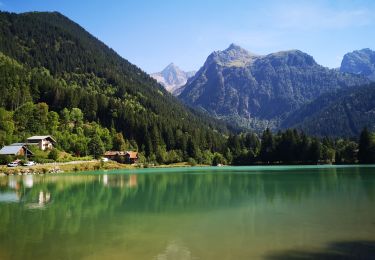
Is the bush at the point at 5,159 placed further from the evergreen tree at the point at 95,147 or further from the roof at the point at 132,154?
the roof at the point at 132,154

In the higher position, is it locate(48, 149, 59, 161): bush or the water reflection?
locate(48, 149, 59, 161): bush

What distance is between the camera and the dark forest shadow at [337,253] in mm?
16094

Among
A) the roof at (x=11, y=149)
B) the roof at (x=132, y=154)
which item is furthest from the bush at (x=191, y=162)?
the roof at (x=11, y=149)

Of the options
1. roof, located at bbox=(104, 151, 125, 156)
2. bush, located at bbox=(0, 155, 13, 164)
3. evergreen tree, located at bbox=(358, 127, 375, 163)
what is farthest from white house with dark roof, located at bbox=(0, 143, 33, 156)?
evergreen tree, located at bbox=(358, 127, 375, 163)

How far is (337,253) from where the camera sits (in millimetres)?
16547

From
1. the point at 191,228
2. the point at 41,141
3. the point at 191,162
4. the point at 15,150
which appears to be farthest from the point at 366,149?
the point at 191,228

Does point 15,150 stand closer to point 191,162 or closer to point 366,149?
point 191,162

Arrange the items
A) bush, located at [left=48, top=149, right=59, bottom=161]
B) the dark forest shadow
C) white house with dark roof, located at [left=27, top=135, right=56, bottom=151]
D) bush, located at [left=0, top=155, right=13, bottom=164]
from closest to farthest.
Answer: the dark forest shadow
bush, located at [left=0, top=155, right=13, bottom=164]
bush, located at [left=48, top=149, right=59, bottom=161]
white house with dark roof, located at [left=27, top=135, right=56, bottom=151]

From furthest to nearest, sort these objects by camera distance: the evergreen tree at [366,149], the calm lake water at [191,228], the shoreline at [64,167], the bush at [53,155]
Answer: the evergreen tree at [366,149], the bush at [53,155], the shoreline at [64,167], the calm lake water at [191,228]

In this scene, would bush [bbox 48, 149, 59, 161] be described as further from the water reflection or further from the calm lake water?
the calm lake water

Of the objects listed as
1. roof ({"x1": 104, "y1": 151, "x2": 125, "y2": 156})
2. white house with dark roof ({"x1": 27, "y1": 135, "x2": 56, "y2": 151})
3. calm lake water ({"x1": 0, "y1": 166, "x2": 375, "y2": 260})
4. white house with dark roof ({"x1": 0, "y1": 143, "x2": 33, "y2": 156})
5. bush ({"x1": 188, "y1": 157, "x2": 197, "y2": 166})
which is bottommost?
calm lake water ({"x1": 0, "y1": 166, "x2": 375, "y2": 260})

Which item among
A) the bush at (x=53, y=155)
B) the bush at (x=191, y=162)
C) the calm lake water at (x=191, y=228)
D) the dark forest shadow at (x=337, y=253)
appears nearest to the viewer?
the dark forest shadow at (x=337, y=253)

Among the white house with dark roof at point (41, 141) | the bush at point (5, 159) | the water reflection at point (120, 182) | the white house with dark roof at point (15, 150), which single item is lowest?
the water reflection at point (120, 182)

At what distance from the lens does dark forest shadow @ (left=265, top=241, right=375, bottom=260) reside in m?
16.1
